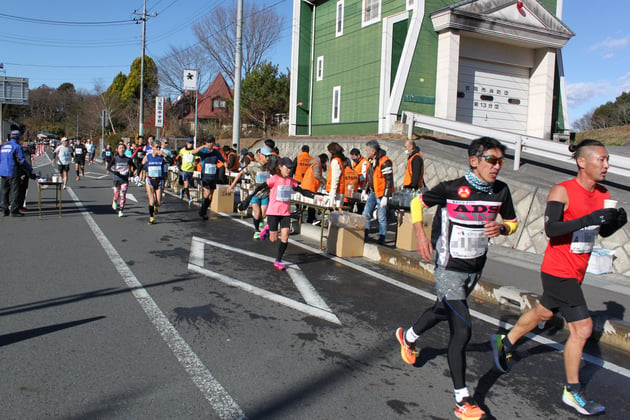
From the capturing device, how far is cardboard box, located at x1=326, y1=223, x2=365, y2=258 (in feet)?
28.9

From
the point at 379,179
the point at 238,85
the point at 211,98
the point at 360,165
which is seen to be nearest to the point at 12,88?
the point at 238,85

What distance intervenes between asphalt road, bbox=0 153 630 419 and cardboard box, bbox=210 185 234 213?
19.2ft

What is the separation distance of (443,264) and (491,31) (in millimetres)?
17208

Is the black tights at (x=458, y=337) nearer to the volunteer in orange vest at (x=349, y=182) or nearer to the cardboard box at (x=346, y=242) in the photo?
the cardboard box at (x=346, y=242)

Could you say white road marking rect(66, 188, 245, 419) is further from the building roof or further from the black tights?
the building roof

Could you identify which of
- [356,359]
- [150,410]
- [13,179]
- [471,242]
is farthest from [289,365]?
[13,179]

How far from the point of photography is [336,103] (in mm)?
24203

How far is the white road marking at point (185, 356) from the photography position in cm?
349

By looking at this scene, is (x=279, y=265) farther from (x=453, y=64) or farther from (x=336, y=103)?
(x=336, y=103)

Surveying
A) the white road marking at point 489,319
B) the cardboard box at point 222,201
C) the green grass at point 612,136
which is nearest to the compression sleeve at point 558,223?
the white road marking at point 489,319

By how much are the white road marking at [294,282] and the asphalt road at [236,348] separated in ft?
0.10

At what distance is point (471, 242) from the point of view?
3.76m

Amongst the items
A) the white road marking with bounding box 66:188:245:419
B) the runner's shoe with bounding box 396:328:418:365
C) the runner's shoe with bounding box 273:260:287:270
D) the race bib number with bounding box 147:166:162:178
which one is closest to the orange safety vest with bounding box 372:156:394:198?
the runner's shoe with bounding box 273:260:287:270

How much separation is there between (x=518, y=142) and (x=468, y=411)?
9.82m
